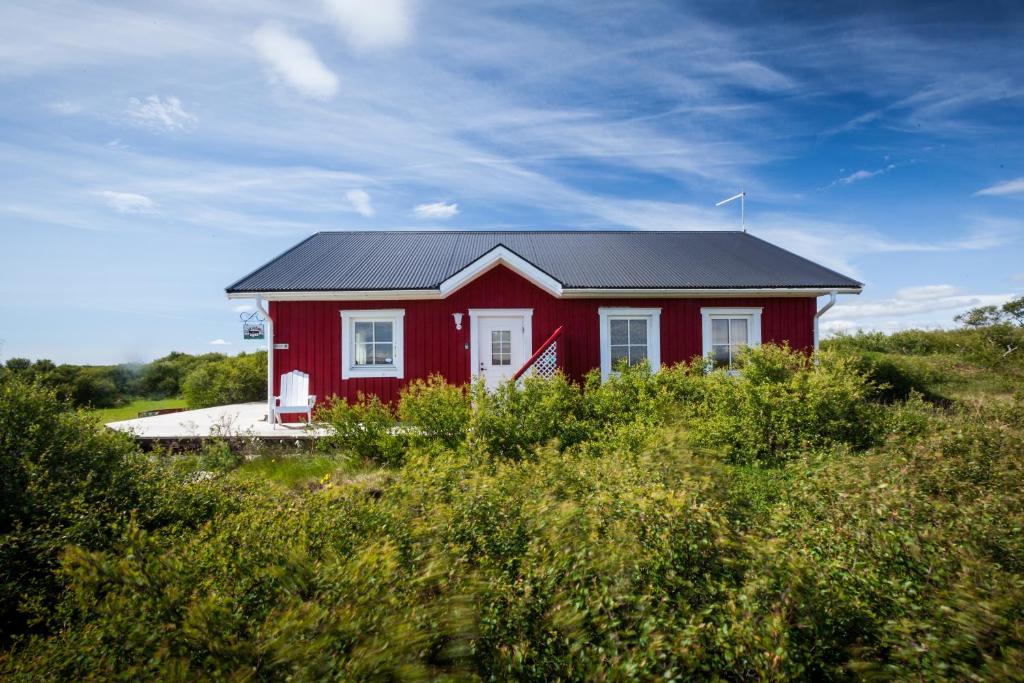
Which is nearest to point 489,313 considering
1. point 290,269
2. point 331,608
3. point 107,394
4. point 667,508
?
point 290,269

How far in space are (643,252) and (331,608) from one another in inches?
548

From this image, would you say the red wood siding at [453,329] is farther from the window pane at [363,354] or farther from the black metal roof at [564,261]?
the black metal roof at [564,261]

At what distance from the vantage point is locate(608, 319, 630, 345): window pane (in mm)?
12781

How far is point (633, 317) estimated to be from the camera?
12773 mm

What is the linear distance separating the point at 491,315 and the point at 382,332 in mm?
2450

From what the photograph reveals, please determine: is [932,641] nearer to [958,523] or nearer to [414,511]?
[958,523]

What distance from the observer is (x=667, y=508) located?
3.40m

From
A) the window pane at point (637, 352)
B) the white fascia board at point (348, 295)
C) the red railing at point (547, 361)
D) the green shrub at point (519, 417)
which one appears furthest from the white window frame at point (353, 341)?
the window pane at point (637, 352)

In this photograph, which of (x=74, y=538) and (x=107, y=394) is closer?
(x=74, y=538)

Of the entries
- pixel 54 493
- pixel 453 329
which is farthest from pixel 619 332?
pixel 54 493

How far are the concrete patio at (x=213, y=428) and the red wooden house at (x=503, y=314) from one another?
1.29 m

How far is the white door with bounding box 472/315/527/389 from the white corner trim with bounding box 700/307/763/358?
419 cm

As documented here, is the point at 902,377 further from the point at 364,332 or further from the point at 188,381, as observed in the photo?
the point at 188,381

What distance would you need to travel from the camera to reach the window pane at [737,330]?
13.0 meters
